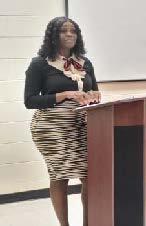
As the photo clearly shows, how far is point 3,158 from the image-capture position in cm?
381

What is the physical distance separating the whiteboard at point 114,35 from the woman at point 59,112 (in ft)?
4.28

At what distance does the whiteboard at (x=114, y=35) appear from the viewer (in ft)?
12.6

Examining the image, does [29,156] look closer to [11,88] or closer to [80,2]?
[11,88]

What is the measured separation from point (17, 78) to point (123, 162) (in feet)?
6.35

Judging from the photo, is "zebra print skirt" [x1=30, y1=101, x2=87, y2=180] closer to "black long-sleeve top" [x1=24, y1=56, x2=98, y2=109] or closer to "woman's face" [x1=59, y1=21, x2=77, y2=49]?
"black long-sleeve top" [x1=24, y1=56, x2=98, y2=109]

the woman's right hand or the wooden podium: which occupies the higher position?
the woman's right hand

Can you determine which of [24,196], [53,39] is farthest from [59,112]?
[24,196]

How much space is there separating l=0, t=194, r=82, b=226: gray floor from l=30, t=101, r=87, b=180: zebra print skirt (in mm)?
828

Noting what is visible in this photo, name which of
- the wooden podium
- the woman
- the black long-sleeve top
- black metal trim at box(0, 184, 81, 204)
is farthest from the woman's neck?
black metal trim at box(0, 184, 81, 204)

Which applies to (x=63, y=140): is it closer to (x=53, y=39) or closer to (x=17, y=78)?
(x=53, y=39)

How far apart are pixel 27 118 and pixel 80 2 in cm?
115

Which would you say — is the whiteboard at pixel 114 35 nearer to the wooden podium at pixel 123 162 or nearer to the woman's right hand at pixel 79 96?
the woman's right hand at pixel 79 96

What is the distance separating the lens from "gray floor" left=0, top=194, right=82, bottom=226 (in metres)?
3.29

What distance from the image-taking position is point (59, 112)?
252 cm
